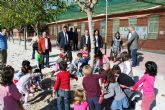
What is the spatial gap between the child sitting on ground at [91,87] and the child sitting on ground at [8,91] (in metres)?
1.75

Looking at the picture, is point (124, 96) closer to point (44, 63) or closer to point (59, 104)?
point (59, 104)

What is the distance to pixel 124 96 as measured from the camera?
8461 mm

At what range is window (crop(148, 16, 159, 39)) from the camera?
23234 millimetres

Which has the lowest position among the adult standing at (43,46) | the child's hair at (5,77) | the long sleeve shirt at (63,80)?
the long sleeve shirt at (63,80)

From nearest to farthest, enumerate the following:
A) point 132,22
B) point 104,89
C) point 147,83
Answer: point 147,83
point 104,89
point 132,22

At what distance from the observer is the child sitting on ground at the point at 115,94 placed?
8.40 meters

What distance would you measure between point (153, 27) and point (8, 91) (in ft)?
60.1

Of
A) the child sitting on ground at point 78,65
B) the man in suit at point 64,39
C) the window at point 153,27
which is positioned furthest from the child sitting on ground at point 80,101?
the window at point 153,27

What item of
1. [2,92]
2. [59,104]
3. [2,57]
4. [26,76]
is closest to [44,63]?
[2,57]

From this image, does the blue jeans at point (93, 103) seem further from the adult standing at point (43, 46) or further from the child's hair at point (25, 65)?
the adult standing at point (43, 46)

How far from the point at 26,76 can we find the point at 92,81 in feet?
8.10

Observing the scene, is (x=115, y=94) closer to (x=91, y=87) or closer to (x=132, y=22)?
(x=91, y=87)

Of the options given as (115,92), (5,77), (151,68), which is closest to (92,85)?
(115,92)

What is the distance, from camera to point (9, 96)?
6926 millimetres
